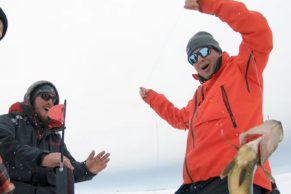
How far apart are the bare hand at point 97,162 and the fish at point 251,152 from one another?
10.1ft

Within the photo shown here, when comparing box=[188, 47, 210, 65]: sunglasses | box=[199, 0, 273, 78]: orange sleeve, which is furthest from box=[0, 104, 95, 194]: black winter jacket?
box=[199, 0, 273, 78]: orange sleeve

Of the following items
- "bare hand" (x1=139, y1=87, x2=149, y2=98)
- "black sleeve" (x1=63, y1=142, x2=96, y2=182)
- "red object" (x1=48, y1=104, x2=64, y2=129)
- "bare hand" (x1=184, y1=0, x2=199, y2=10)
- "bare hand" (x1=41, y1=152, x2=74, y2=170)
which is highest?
"bare hand" (x1=184, y1=0, x2=199, y2=10)

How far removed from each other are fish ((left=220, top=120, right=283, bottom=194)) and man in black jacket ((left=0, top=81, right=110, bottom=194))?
2.28 meters

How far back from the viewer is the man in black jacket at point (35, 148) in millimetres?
4023

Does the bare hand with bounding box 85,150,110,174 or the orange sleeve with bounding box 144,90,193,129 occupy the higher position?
the orange sleeve with bounding box 144,90,193,129

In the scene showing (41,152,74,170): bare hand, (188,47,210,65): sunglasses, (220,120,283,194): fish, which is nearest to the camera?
(220,120,283,194): fish

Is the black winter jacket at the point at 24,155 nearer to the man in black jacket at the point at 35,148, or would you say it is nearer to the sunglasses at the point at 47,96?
the man in black jacket at the point at 35,148

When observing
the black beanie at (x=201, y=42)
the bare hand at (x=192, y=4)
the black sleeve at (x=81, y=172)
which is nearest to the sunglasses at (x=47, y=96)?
the black sleeve at (x=81, y=172)

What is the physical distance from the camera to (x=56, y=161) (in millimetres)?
3846

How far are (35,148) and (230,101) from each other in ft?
7.56

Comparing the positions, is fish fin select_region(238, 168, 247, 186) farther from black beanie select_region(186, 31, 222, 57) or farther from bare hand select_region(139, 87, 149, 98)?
bare hand select_region(139, 87, 149, 98)

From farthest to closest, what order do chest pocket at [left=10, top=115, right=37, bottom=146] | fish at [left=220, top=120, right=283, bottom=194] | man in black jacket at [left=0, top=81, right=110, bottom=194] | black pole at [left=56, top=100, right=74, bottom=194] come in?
chest pocket at [left=10, top=115, right=37, bottom=146] → man in black jacket at [left=0, top=81, right=110, bottom=194] → black pole at [left=56, top=100, right=74, bottom=194] → fish at [left=220, top=120, right=283, bottom=194]

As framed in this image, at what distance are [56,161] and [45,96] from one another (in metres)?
1.52

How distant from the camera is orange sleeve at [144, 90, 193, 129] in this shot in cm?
505
